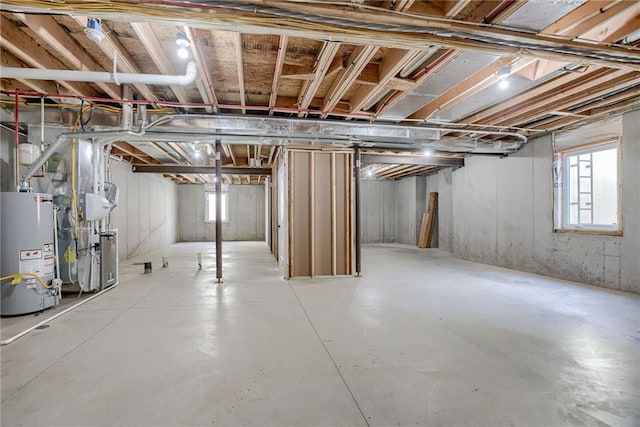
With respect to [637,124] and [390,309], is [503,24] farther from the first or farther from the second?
[637,124]

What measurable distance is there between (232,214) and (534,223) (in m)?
10.3

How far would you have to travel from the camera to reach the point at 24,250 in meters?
3.06

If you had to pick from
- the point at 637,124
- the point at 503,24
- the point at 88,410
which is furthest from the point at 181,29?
the point at 637,124

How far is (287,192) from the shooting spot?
194 inches

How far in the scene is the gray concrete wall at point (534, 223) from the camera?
407cm

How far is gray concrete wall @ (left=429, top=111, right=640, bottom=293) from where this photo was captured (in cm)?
407

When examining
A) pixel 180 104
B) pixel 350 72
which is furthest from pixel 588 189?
pixel 180 104

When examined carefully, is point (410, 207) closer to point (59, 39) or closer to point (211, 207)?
point (211, 207)

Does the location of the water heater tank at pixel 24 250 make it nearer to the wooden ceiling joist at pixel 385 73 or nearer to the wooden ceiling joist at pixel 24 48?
the wooden ceiling joist at pixel 24 48

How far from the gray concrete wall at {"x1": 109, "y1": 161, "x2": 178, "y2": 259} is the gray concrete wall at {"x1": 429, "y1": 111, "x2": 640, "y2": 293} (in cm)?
769

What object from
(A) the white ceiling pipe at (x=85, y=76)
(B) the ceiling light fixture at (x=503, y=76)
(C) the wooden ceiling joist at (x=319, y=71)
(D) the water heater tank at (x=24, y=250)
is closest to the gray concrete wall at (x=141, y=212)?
(D) the water heater tank at (x=24, y=250)

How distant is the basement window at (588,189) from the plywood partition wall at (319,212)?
11.7 feet

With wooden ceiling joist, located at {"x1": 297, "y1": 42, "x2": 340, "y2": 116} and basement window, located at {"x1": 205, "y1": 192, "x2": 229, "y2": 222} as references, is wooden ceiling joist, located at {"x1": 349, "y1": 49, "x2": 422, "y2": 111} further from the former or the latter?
basement window, located at {"x1": 205, "y1": 192, "x2": 229, "y2": 222}


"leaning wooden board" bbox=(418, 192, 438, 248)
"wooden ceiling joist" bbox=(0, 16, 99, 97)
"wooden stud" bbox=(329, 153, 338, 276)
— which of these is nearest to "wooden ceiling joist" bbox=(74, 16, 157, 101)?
"wooden ceiling joist" bbox=(0, 16, 99, 97)
